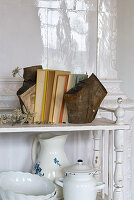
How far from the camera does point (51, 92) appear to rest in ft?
4.56

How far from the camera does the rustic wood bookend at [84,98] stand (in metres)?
1.33

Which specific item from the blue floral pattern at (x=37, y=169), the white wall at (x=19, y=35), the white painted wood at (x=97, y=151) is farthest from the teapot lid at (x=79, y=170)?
the white wall at (x=19, y=35)

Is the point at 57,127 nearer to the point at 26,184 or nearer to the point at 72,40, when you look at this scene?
the point at 26,184

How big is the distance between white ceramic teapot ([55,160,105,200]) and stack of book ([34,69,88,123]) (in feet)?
0.67

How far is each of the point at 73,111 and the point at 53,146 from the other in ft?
0.63

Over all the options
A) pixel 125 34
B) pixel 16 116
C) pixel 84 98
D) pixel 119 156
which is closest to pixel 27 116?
pixel 16 116

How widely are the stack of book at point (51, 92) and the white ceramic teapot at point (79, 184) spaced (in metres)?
0.20

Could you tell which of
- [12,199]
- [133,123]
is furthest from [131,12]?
[12,199]

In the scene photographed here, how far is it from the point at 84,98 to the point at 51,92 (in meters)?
0.13

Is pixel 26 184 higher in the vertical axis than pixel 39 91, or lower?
lower

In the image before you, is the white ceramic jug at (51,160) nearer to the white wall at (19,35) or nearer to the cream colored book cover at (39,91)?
the cream colored book cover at (39,91)

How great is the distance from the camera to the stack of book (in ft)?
4.52

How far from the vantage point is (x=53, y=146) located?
1474 millimetres

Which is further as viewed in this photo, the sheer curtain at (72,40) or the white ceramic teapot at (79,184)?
the sheer curtain at (72,40)
